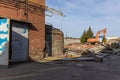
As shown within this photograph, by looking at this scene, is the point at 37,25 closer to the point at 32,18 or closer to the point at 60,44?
the point at 32,18

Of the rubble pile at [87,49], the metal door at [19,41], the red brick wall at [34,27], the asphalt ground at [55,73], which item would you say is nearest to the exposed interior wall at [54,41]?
the red brick wall at [34,27]

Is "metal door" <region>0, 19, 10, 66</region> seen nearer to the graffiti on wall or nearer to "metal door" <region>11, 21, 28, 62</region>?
the graffiti on wall

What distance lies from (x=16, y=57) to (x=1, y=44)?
3.17m

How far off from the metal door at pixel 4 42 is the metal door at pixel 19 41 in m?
2.47

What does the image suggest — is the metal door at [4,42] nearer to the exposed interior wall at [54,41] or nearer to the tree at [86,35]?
the exposed interior wall at [54,41]

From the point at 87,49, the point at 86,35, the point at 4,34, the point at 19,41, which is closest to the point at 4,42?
the point at 4,34


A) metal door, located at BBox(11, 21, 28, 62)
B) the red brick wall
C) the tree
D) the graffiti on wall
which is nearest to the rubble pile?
the red brick wall

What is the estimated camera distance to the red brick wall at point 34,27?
1973 cm

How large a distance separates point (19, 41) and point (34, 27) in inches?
109

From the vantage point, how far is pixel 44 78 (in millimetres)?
12469

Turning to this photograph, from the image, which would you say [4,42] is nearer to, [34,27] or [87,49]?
[34,27]

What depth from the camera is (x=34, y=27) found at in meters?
22.6

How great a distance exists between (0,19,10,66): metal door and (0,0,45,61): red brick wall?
2200 mm

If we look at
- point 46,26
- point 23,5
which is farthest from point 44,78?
point 46,26
